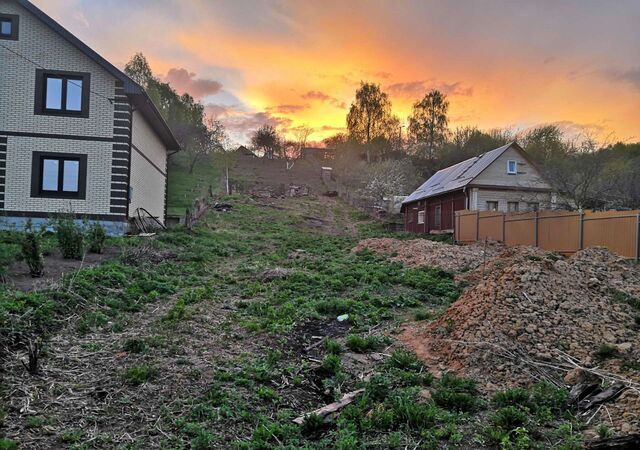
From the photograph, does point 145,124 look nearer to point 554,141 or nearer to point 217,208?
point 217,208

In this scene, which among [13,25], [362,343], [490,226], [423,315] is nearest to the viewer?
[362,343]

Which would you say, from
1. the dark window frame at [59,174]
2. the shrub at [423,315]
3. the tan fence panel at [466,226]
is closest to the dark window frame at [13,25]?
the dark window frame at [59,174]

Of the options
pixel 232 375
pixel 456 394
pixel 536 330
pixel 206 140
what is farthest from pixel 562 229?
pixel 206 140

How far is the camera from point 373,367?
16.0 feet

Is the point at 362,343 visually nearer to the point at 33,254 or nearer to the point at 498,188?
the point at 33,254

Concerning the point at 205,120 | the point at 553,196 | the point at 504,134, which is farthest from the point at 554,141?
the point at 205,120

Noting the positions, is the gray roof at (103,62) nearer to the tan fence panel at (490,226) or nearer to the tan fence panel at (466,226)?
the tan fence panel at (490,226)

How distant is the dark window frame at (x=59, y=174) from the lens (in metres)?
13.9

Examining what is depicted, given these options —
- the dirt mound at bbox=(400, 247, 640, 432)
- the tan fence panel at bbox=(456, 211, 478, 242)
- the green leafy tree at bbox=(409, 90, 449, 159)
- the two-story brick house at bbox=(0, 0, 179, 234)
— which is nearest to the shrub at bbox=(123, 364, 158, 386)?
the dirt mound at bbox=(400, 247, 640, 432)

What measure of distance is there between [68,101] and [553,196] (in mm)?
23204

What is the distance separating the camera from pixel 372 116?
52.6 metres

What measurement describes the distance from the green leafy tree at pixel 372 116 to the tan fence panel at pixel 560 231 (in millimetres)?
37906

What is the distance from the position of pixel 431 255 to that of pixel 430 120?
3956 centimetres

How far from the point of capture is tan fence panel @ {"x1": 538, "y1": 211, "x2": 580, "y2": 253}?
13602 millimetres
